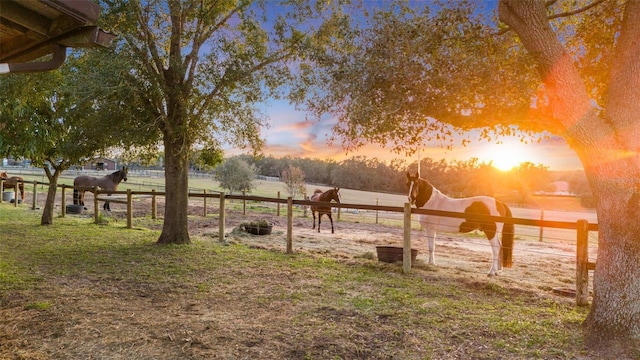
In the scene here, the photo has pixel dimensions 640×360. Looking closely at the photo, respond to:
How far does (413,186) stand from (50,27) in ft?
24.4

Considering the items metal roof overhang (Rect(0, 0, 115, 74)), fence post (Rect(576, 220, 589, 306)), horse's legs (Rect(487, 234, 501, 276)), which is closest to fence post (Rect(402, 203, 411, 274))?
horse's legs (Rect(487, 234, 501, 276))

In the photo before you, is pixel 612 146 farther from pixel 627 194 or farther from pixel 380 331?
pixel 380 331

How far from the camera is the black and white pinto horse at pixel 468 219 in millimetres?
8234

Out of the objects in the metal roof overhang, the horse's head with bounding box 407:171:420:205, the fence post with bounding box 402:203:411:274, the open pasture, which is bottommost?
the open pasture

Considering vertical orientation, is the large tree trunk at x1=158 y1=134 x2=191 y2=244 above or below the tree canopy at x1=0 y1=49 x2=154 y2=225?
below

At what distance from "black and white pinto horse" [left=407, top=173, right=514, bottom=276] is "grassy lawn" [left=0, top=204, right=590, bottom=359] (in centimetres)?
117

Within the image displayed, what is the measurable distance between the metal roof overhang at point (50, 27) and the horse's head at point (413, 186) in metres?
6.94

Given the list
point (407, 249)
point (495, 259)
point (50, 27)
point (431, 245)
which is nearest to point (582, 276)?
point (495, 259)

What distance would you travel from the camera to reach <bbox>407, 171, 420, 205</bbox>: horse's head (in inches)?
366

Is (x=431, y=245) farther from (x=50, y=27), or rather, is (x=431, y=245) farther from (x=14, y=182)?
(x=14, y=182)

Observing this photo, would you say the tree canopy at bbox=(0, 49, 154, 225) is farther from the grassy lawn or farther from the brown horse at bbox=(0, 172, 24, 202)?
the brown horse at bbox=(0, 172, 24, 202)

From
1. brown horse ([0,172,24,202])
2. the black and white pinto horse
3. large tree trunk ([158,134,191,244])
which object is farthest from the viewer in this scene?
brown horse ([0,172,24,202])

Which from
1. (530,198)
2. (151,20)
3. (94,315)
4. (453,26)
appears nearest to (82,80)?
(151,20)

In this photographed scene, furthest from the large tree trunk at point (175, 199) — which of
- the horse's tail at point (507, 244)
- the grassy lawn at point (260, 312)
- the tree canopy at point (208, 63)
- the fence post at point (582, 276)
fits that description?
the fence post at point (582, 276)
